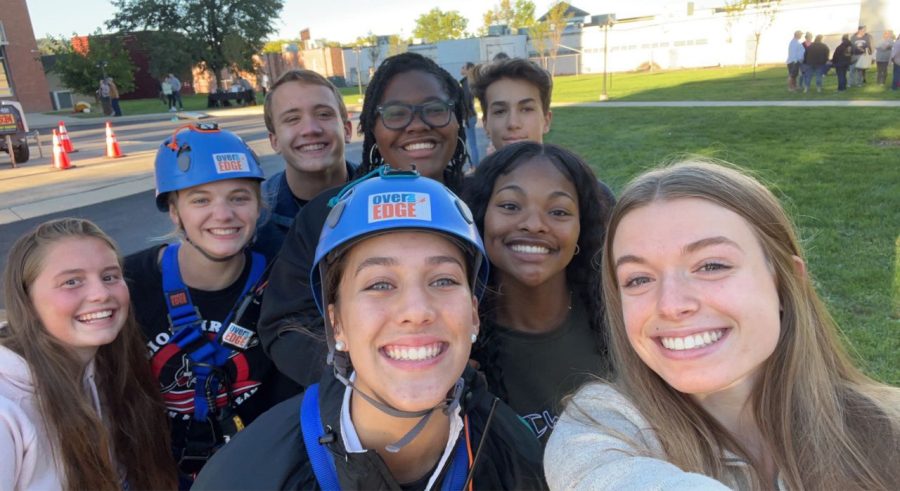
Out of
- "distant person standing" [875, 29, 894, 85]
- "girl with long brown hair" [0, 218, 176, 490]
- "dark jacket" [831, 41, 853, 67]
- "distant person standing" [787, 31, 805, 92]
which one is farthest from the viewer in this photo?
"distant person standing" [787, 31, 805, 92]

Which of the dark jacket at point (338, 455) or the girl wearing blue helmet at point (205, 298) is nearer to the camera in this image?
the dark jacket at point (338, 455)

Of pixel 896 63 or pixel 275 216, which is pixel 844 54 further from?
pixel 275 216

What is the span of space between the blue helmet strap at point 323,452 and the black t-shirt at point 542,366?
0.71 m

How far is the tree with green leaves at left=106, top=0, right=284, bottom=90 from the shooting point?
1999 inches

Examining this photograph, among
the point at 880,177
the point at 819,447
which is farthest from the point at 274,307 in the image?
the point at 880,177

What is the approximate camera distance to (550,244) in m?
2.86

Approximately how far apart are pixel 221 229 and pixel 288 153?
1.04 m

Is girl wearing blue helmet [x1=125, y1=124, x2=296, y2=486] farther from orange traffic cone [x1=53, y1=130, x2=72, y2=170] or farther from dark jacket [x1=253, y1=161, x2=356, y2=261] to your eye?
orange traffic cone [x1=53, y1=130, x2=72, y2=170]

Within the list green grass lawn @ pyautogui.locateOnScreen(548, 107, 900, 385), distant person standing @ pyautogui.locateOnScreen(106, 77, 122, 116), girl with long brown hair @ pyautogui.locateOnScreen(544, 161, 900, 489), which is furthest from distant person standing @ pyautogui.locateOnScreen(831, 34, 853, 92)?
distant person standing @ pyautogui.locateOnScreen(106, 77, 122, 116)

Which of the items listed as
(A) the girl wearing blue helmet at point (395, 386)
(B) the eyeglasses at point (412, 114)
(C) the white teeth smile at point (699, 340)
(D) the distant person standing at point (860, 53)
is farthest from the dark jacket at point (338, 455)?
(D) the distant person standing at point (860, 53)

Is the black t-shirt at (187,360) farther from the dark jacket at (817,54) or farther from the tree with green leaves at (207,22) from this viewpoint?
the tree with green leaves at (207,22)

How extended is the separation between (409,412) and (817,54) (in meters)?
24.2

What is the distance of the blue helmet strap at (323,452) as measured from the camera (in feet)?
6.24

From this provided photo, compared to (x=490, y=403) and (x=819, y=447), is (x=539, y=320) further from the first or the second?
(x=819, y=447)
